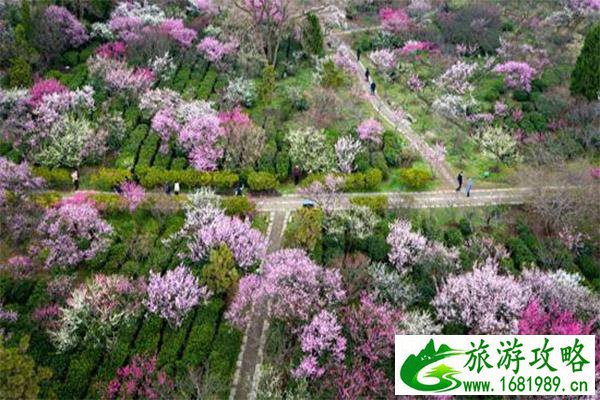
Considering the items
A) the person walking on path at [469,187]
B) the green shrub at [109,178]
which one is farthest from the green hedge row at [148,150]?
the person walking on path at [469,187]

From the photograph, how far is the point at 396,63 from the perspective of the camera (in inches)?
1850

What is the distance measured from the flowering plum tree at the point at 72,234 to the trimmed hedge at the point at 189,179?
15.8 ft

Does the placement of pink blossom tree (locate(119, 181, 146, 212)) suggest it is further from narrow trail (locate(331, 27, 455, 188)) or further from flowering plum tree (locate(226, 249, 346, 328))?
narrow trail (locate(331, 27, 455, 188))

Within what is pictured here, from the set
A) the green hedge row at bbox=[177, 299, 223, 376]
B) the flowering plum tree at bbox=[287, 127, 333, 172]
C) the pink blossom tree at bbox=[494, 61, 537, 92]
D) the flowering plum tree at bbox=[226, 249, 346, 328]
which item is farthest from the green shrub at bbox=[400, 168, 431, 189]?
the pink blossom tree at bbox=[494, 61, 537, 92]

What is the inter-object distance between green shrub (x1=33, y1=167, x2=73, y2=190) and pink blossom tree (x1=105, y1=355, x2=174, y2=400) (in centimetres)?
1483

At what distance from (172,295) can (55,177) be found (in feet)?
43.0

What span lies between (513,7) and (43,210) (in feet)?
158

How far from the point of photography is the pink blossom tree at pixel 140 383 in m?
20.0

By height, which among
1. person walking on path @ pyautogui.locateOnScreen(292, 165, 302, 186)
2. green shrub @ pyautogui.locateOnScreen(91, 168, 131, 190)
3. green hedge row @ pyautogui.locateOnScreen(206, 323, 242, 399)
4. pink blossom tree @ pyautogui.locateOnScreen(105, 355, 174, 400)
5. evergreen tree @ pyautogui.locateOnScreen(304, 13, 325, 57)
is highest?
evergreen tree @ pyautogui.locateOnScreen(304, 13, 325, 57)

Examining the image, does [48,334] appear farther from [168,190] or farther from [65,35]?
[65,35]

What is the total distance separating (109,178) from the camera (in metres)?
31.9

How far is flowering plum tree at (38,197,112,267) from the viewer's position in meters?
26.2

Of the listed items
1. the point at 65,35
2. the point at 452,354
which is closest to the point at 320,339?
the point at 452,354

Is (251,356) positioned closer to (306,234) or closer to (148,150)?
(306,234)
